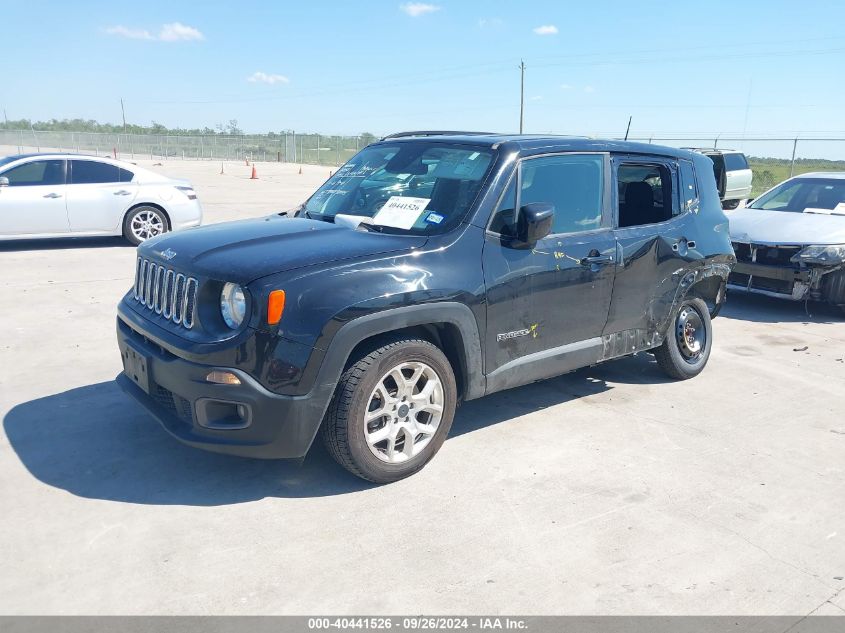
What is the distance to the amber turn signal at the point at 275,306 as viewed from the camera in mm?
3564

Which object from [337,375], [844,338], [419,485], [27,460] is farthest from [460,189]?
[844,338]

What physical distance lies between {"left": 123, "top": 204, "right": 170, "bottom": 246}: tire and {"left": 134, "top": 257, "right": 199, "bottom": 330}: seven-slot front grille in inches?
301

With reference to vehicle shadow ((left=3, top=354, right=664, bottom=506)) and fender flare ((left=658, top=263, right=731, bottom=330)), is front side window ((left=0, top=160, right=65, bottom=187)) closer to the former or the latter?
vehicle shadow ((left=3, top=354, right=664, bottom=506))

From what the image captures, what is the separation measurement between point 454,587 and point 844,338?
20.4ft

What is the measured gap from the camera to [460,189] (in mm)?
4477

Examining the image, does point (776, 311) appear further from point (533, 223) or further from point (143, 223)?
point (143, 223)

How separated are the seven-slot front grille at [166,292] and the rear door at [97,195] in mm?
7551

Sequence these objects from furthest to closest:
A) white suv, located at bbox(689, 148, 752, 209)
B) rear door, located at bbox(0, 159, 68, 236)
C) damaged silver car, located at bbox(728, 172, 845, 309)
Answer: white suv, located at bbox(689, 148, 752, 209)
rear door, located at bbox(0, 159, 68, 236)
damaged silver car, located at bbox(728, 172, 845, 309)

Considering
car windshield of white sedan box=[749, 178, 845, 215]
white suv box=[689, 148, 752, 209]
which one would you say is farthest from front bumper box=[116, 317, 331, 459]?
white suv box=[689, 148, 752, 209]

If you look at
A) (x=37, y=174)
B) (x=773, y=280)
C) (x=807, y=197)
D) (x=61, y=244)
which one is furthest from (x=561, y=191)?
(x=61, y=244)

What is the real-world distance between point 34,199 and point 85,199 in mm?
692

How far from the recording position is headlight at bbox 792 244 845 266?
26.4 ft

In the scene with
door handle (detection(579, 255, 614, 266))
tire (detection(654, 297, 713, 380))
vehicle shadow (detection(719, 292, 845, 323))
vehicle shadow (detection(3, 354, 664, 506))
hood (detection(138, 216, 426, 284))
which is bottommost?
vehicle shadow (detection(3, 354, 664, 506))

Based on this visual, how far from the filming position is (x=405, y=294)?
389 cm
